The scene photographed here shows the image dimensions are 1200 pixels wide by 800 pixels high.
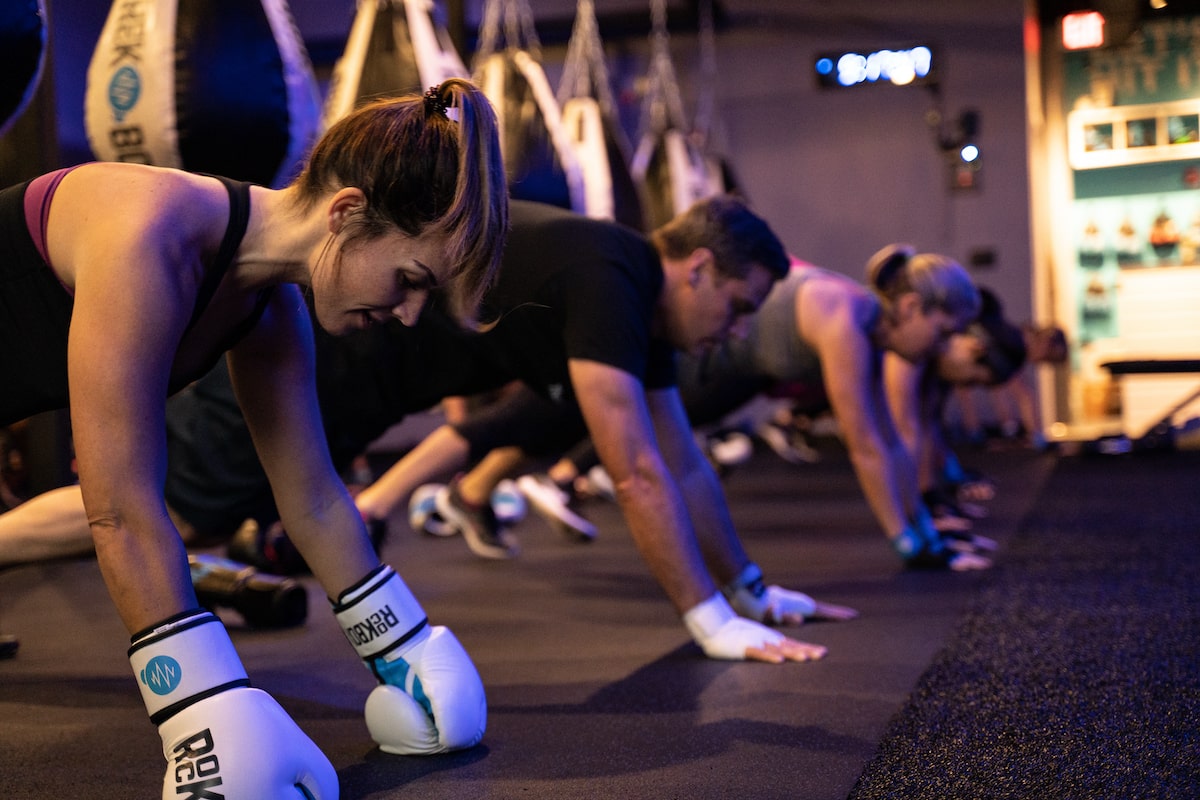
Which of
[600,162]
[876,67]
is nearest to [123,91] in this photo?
[600,162]

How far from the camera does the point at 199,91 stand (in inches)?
99.3

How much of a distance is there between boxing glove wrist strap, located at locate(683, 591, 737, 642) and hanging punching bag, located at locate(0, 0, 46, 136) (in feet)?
4.38

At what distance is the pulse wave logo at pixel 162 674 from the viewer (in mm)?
1158

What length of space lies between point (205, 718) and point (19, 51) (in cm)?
115

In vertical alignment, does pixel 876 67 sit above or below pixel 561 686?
above

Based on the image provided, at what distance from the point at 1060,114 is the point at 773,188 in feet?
7.30

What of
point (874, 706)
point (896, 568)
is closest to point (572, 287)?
point (874, 706)

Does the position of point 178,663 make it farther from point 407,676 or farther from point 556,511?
point 556,511

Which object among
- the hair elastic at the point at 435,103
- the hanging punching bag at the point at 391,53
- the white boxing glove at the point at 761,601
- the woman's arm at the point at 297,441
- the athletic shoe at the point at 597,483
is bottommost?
the athletic shoe at the point at 597,483

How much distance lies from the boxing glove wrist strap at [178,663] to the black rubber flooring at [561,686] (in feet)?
1.02

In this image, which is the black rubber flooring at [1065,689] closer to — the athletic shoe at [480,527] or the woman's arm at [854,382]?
the woman's arm at [854,382]

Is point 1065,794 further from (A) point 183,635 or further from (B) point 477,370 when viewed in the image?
(B) point 477,370

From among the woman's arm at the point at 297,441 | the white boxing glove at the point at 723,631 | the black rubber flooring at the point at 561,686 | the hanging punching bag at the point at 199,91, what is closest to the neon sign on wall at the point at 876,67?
the black rubber flooring at the point at 561,686

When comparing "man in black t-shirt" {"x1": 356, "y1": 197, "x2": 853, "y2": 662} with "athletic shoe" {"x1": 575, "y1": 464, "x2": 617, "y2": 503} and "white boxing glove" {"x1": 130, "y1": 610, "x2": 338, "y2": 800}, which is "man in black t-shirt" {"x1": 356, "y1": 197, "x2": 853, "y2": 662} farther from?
"athletic shoe" {"x1": 575, "y1": 464, "x2": 617, "y2": 503}
